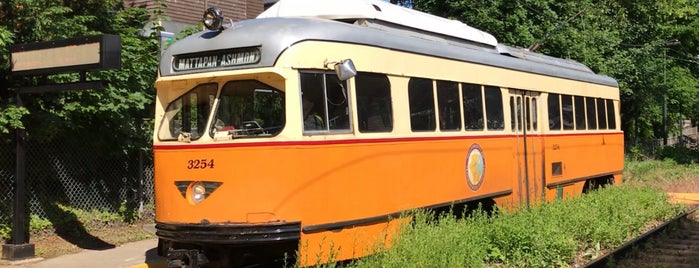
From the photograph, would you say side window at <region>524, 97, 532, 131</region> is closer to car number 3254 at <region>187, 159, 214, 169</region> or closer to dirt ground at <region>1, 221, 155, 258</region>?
car number 3254 at <region>187, 159, 214, 169</region>

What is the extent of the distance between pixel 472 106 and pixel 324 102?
2.91 m

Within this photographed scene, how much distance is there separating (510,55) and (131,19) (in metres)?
6.56

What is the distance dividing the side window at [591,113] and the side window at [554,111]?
150cm

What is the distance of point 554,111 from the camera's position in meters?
10.9

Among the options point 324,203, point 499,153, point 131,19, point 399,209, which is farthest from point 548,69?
point 131,19

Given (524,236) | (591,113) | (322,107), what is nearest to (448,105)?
(524,236)

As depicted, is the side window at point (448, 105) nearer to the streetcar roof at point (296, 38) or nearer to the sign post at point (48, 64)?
the streetcar roof at point (296, 38)

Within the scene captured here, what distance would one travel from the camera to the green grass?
6.08 m

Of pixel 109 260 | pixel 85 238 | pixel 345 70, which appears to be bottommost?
pixel 109 260

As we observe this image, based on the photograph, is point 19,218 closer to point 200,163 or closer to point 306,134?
point 200,163

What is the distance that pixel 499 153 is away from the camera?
29.8 ft

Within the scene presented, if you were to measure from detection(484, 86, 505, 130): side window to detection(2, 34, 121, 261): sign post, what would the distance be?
4866mm

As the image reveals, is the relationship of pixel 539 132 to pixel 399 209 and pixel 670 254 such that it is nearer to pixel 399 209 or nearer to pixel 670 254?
pixel 670 254

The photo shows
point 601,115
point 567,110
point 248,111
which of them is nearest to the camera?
point 248,111
